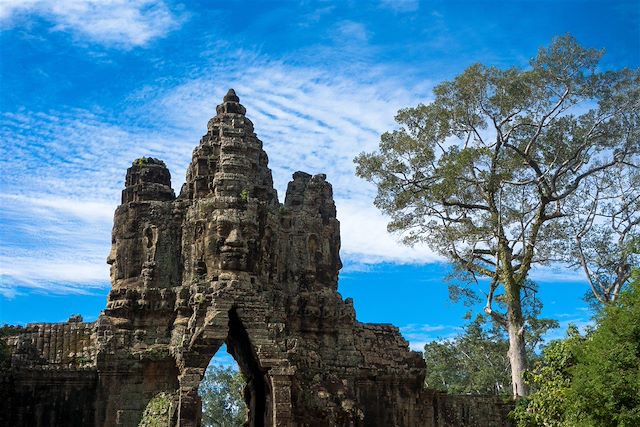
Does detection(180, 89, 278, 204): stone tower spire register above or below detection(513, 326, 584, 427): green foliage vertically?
above

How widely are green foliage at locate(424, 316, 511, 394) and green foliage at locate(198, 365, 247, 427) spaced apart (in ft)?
38.6

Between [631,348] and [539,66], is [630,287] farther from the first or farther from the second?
[539,66]

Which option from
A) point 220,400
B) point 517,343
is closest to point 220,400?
point 220,400

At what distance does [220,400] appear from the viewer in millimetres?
47406

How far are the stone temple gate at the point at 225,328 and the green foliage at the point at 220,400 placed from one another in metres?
24.5

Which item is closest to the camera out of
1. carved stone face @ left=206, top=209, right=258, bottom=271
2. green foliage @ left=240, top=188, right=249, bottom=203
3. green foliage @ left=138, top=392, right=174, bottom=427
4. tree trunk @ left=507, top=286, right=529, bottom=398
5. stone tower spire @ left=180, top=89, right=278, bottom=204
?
green foliage @ left=138, top=392, right=174, bottom=427

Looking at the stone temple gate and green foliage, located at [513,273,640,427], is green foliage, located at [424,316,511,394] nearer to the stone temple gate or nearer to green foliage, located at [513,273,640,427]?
the stone temple gate

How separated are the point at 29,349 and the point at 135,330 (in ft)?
8.39

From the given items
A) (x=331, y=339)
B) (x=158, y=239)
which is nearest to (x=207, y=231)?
(x=158, y=239)

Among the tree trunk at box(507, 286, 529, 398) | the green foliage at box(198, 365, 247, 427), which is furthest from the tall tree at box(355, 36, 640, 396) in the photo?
the green foliage at box(198, 365, 247, 427)

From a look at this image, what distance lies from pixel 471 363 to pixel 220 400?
612 inches

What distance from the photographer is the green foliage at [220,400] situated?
153 feet

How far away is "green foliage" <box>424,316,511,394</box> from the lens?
3747 cm

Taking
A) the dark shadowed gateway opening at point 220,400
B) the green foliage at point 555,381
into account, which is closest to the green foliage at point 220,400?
the dark shadowed gateway opening at point 220,400
